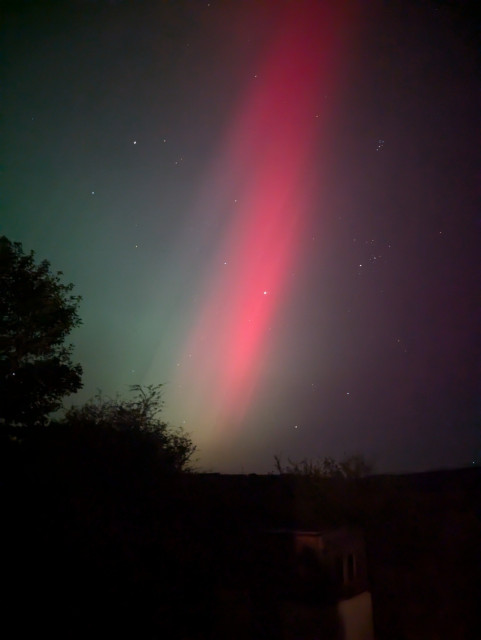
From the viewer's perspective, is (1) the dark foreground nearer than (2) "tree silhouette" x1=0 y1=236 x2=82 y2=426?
Yes

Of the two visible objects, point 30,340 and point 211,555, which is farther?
point 30,340

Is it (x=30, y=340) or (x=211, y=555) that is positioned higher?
(x=30, y=340)

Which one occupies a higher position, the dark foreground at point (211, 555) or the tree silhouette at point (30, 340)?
the tree silhouette at point (30, 340)

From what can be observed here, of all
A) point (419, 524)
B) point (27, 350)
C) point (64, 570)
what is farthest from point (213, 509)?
point (27, 350)

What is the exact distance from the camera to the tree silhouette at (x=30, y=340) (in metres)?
18.3

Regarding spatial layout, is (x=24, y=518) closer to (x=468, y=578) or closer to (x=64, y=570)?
(x=64, y=570)

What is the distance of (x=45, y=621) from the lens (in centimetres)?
715

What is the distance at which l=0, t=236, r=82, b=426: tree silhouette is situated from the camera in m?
18.3

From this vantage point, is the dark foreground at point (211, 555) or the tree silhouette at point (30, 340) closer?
the dark foreground at point (211, 555)

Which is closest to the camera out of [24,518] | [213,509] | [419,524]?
[419,524]

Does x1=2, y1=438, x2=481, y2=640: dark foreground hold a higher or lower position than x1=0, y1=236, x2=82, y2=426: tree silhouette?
lower

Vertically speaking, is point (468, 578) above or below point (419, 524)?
below

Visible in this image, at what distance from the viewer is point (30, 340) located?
1962 cm

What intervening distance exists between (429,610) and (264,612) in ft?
8.46
